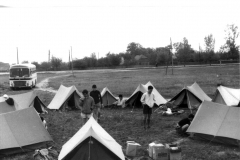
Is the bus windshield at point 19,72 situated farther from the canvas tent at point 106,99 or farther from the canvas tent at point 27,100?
the canvas tent at point 106,99

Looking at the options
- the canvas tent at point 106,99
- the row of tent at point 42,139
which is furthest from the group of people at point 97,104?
the canvas tent at point 106,99

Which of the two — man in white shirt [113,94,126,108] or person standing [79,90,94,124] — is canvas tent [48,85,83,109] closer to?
man in white shirt [113,94,126,108]

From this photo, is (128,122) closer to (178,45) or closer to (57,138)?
(57,138)

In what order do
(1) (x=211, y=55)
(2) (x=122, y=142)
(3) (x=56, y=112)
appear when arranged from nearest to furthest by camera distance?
1. (2) (x=122, y=142)
2. (3) (x=56, y=112)
3. (1) (x=211, y=55)

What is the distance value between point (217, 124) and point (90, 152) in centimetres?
478

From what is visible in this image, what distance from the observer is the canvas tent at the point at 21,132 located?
8.67 meters

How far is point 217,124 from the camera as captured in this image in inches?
372

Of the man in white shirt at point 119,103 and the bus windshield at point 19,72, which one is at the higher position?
the bus windshield at point 19,72

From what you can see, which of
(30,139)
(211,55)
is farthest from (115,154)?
(211,55)

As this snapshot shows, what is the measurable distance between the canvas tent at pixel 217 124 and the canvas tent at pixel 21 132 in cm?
535

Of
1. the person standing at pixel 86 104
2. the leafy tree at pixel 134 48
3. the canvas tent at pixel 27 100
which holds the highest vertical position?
the leafy tree at pixel 134 48

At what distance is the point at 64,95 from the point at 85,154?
10419mm

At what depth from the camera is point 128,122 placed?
1285 cm

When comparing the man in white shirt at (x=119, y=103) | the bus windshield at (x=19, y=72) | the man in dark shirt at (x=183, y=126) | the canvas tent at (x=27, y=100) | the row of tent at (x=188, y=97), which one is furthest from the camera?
the bus windshield at (x=19, y=72)
